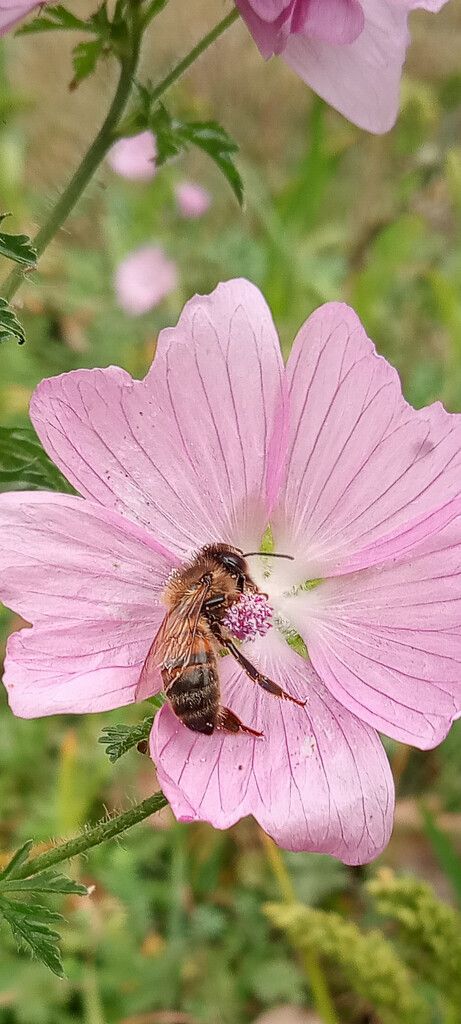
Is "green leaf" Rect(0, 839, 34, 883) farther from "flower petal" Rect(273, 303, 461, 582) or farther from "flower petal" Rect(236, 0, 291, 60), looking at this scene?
"flower petal" Rect(236, 0, 291, 60)

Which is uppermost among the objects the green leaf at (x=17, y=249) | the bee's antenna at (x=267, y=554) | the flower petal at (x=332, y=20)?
the flower petal at (x=332, y=20)

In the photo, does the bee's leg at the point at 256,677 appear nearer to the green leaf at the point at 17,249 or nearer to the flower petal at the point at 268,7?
the green leaf at the point at 17,249

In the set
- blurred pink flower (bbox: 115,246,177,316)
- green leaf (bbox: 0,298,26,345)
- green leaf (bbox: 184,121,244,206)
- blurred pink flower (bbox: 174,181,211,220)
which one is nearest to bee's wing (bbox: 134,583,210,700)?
green leaf (bbox: 0,298,26,345)

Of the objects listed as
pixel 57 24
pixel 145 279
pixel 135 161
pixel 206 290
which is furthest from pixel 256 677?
pixel 135 161

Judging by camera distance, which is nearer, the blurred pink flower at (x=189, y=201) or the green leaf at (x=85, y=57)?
the green leaf at (x=85, y=57)

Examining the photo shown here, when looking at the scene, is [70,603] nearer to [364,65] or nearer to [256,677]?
[256,677]

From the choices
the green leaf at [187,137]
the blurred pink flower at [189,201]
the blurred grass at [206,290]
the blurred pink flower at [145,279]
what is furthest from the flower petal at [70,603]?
the blurred pink flower at [189,201]

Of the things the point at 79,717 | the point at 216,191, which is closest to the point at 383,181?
the point at 216,191

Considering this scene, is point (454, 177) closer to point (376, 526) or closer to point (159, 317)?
point (159, 317)
